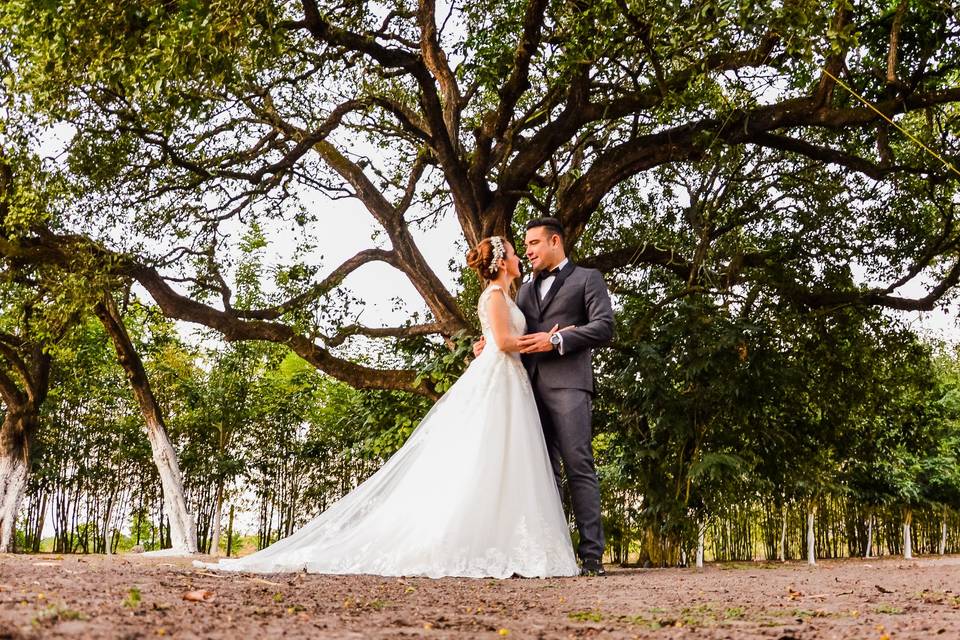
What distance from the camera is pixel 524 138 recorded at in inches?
411

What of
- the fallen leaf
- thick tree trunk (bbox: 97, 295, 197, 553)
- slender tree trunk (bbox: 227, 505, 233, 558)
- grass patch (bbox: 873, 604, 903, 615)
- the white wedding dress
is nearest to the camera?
the fallen leaf

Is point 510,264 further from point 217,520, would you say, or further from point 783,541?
point 783,541

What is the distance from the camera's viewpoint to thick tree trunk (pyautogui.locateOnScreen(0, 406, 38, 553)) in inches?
524

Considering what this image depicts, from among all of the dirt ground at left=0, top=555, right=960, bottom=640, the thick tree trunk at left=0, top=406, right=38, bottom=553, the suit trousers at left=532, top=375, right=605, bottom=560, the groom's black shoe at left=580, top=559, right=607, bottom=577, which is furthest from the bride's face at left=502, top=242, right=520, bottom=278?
the thick tree trunk at left=0, top=406, right=38, bottom=553

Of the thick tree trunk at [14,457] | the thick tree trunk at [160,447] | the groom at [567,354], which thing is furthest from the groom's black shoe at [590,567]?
the thick tree trunk at [14,457]

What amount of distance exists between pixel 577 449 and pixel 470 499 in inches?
30.4

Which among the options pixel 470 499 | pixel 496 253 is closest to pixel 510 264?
pixel 496 253

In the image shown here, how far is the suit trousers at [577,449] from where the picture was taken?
489 centimetres

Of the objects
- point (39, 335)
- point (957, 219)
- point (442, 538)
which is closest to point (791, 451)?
point (957, 219)

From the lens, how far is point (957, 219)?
10.5m

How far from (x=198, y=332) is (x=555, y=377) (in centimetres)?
1108

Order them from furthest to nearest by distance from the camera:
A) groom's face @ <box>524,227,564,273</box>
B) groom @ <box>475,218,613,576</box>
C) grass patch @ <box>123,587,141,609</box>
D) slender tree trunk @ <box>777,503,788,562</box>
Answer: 1. slender tree trunk @ <box>777,503,788,562</box>
2. groom's face @ <box>524,227,564,273</box>
3. groom @ <box>475,218,613,576</box>
4. grass patch @ <box>123,587,141,609</box>

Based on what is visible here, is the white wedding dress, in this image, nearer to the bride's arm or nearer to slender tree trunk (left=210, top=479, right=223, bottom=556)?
the bride's arm

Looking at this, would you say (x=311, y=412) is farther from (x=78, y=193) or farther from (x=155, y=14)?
(x=155, y=14)
